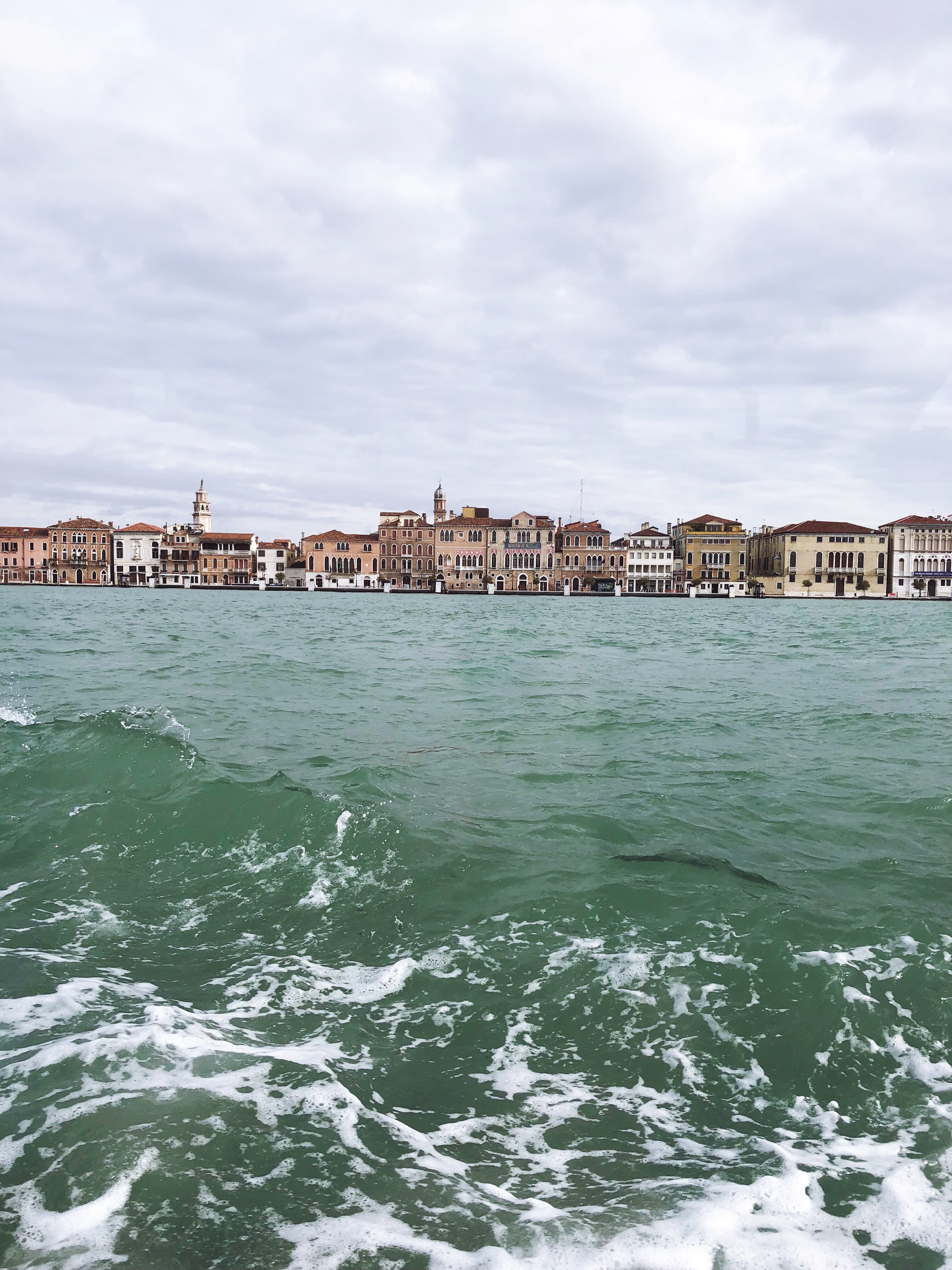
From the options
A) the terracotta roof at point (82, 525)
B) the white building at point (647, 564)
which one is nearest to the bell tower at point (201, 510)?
the terracotta roof at point (82, 525)

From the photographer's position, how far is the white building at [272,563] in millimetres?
83938

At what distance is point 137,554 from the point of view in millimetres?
85812

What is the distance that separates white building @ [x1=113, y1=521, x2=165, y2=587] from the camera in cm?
8562

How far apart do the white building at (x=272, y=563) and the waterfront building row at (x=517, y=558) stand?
120mm

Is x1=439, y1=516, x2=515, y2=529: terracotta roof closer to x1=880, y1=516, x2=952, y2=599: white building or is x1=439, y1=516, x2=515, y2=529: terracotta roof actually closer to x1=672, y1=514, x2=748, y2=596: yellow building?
x1=672, y1=514, x2=748, y2=596: yellow building

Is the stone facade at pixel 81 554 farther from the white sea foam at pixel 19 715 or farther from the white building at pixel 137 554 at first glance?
the white sea foam at pixel 19 715

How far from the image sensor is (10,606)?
3819 centimetres

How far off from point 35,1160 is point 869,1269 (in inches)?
77.2

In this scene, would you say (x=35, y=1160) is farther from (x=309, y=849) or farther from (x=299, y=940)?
(x=309, y=849)

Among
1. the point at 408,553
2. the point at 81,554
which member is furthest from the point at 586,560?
the point at 81,554

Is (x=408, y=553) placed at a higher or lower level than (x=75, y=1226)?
higher

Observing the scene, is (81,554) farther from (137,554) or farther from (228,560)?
(228,560)

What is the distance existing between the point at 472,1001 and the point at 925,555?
8538 centimetres

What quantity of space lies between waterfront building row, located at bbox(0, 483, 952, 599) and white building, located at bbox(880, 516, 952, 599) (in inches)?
3.8
